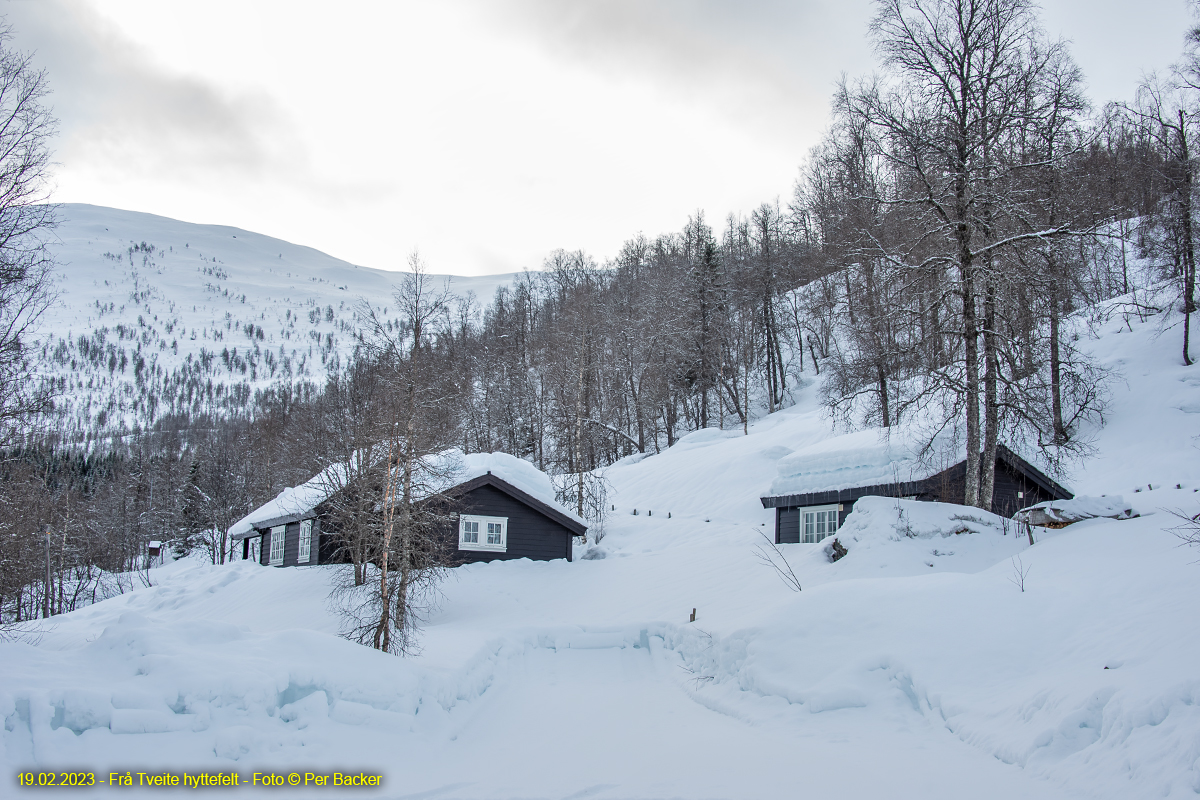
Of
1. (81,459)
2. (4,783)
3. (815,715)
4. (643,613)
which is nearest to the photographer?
(4,783)

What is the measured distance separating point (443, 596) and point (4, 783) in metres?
14.5

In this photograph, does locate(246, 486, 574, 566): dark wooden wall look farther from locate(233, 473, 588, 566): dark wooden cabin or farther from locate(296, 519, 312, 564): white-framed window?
locate(296, 519, 312, 564): white-framed window

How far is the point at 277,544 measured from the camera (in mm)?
27812

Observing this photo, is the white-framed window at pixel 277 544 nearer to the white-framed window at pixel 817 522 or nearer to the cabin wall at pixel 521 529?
the cabin wall at pixel 521 529

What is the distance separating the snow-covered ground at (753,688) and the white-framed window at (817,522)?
14.7ft

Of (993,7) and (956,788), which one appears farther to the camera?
(993,7)

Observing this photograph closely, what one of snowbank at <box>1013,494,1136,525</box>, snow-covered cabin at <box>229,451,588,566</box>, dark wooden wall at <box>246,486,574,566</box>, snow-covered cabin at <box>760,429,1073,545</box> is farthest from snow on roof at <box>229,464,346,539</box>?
snowbank at <box>1013,494,1136,525</box>

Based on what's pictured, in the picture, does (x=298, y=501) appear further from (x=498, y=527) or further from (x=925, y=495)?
(x=925, y=495)

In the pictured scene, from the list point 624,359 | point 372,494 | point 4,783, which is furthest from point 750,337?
point 4,783

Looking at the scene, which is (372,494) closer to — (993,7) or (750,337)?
(993,7)

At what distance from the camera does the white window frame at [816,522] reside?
67.5 ft

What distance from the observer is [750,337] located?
46.4 m

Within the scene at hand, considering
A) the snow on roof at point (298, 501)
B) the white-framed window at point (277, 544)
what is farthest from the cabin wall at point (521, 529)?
the white-framed window at point (277, 544)

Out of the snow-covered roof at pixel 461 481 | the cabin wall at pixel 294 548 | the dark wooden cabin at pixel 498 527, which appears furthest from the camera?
the cabin wall at pixel 294 548
